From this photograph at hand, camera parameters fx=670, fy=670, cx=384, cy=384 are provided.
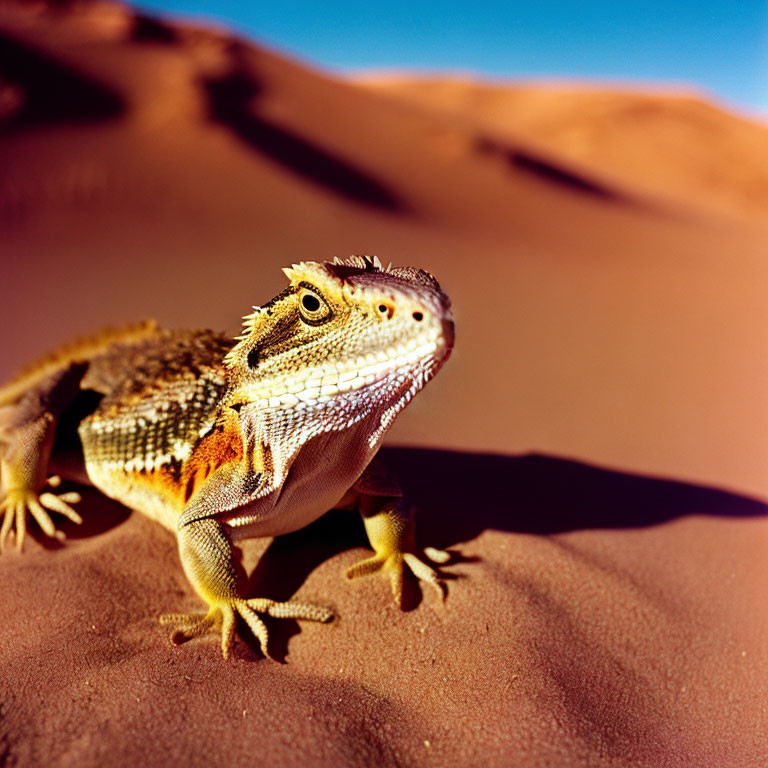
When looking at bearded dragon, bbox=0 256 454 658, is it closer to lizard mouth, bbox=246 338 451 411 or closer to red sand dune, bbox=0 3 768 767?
lizard mouth, bbox=246 338 451 411

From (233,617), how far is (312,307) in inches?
55.8

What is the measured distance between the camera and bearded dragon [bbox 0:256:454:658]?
2.53m

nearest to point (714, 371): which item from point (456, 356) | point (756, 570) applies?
point (456, 356)

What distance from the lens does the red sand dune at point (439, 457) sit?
2715 mm

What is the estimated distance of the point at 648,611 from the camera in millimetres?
3482

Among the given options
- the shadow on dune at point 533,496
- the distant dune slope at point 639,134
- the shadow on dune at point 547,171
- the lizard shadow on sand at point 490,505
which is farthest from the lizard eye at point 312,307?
the distant dune slope at point 639,134

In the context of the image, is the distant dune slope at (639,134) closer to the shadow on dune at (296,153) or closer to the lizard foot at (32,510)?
the shadow on dune at (296,153)

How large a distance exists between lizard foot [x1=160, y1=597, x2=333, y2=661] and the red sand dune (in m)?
0.07

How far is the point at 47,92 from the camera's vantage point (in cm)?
1494

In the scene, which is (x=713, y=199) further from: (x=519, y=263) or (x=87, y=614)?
(x=87, y=614)

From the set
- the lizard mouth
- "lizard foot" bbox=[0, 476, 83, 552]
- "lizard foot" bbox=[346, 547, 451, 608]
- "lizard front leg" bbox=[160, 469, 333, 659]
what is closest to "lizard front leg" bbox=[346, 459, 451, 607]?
"lizard foot" bbox=[346, 547, 451, 608]

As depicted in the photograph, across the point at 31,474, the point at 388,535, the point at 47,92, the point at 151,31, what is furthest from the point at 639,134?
the point at 31,474

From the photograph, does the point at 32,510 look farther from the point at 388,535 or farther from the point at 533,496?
the point at 533,496

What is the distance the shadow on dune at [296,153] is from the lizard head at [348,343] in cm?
1163
